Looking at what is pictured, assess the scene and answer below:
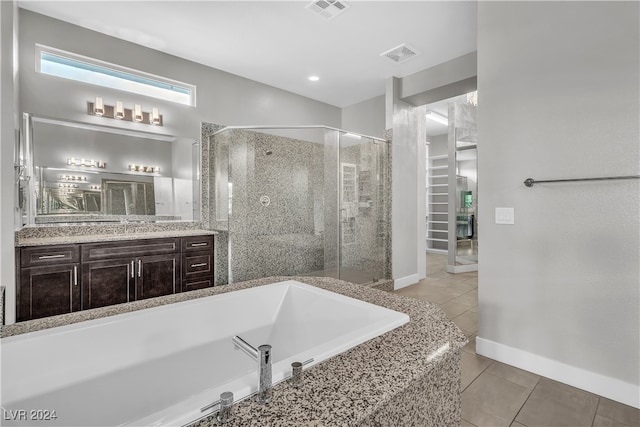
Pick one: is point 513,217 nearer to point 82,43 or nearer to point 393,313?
point 393,313

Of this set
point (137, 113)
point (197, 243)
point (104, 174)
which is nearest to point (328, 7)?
point (137, 113)

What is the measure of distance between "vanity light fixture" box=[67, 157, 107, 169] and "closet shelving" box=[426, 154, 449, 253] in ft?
21.5

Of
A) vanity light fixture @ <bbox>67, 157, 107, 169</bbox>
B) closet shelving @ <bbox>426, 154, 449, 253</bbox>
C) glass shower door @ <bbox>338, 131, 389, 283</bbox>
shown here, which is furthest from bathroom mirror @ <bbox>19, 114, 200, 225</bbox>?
closet shelving @ <bbox>426, 154, 449, 253</bbox>

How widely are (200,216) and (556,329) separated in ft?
11.4

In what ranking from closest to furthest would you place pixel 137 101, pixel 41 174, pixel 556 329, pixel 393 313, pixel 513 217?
pixel 393 313 → pixel 556 329 → pixel 513 217 → pixel 41 174 → pixel 137 101

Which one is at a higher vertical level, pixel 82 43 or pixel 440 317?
pixel 82 43

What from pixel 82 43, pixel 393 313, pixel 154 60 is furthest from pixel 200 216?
pixel 393 313

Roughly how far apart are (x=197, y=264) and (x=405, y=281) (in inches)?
106

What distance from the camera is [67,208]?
2.96m

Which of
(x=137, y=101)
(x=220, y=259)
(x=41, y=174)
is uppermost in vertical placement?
(x=137, y=101)

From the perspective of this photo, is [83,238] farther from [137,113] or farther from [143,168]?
[137,113]

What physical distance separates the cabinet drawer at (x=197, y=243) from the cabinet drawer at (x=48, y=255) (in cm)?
87

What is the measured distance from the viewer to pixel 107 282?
2.72 m

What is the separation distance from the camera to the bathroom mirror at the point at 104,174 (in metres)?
2.84
